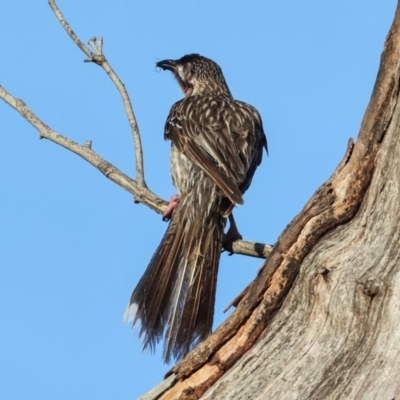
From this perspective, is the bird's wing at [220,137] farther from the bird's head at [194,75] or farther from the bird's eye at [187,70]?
the bird's eye at [187,70]

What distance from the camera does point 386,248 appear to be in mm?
3910

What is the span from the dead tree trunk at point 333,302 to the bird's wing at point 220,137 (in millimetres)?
1866

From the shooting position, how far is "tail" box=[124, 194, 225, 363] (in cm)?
559

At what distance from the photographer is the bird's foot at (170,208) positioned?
6.41m

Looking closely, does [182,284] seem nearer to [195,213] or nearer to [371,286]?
[195,213]

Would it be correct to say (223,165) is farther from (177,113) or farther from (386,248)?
(386,248)

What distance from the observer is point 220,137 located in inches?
277

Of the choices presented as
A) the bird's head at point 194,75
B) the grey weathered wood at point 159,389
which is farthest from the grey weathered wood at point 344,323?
the bird's head at point 194,75

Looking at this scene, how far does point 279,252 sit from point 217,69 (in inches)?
208

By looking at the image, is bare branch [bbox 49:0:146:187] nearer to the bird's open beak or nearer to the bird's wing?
the bird's wing

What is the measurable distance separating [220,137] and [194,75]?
2.08 m

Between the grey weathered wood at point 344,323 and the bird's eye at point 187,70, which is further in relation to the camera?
the bird's eye at point 187,70

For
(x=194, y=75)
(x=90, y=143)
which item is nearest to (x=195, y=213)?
(x=90, y=143)

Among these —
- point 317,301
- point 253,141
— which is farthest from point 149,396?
point 253,141
